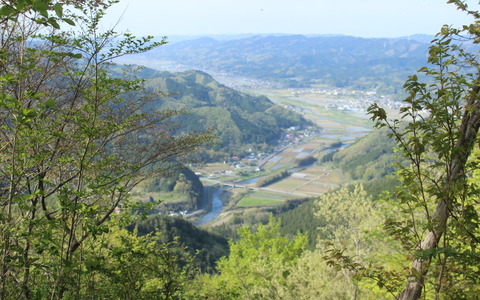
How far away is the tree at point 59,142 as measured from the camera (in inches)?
135

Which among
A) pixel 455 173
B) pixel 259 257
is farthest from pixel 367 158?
pixel 455 173

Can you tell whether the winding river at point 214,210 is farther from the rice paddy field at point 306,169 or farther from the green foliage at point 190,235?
the green foliage at point 190,235

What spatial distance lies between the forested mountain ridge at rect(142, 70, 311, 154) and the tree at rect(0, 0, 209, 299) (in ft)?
350

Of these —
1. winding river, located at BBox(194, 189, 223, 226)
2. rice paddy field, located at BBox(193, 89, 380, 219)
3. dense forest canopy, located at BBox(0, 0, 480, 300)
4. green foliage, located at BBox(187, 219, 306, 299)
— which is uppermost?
dense forest canopy, located at BBox(0, 0, 480, 300)

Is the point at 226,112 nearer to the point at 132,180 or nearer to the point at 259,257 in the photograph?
the point at 259,257

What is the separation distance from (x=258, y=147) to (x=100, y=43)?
126 metres

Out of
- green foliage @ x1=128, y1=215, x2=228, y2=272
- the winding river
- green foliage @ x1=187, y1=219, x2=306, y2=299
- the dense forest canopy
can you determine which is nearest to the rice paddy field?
the winding river

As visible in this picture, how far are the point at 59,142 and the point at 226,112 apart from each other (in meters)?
140

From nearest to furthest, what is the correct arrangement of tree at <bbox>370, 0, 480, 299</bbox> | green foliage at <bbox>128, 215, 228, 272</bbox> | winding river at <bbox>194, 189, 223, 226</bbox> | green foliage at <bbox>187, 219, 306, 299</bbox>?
tree at <bbox>370, 0, 480, 299</bbox> → green foliage at <bbox>187, 219, 306, 299</bbox> → green foliage at <bbox>128, 215, 228, 272</bbox> → winding river at <bbox>194, 189, 223, 226</bbox>

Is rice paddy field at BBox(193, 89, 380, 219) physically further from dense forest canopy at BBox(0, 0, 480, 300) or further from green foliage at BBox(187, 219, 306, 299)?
dense forest canopy at BBox(0, 0, 480, 300)

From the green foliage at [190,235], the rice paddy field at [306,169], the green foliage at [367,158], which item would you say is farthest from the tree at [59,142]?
the green foliage at [367,158]

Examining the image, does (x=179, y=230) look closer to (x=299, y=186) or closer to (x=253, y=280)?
(x=253, y=280)

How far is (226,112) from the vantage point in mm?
145250

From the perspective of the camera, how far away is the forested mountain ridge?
13175 cm
